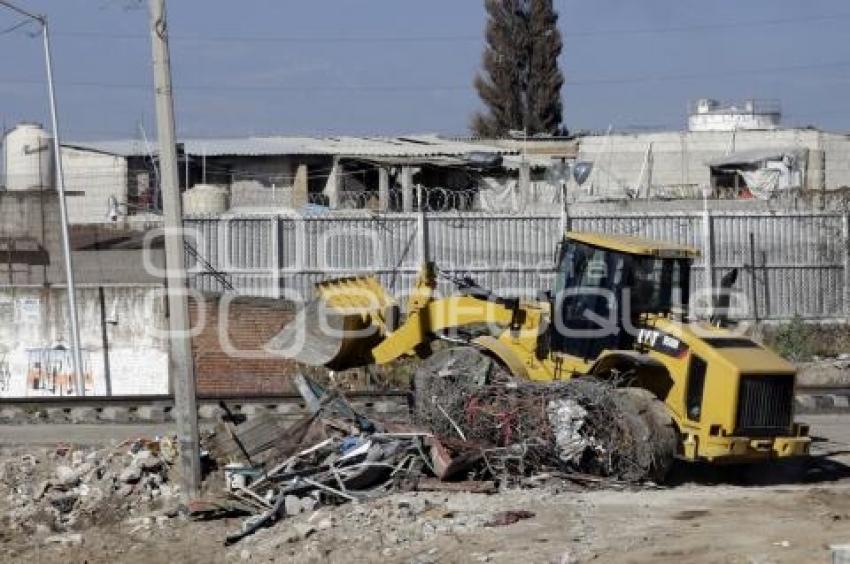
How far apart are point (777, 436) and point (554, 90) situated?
5223 centimetres

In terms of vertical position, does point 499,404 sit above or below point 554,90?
below

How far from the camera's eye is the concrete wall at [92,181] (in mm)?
42312

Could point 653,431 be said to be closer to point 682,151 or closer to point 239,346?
point 239,346

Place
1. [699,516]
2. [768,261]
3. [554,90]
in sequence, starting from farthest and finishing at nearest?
[554,90]
[768,261]
[699,516]

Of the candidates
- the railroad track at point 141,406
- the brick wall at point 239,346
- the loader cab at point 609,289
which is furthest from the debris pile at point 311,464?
the brick wall at point 239,346

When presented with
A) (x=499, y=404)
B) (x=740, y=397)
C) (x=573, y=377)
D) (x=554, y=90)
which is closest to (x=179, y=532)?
(x=499, y=404)

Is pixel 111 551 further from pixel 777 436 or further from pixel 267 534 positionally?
pixel 777 436

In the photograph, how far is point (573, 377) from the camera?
16109 millimetres

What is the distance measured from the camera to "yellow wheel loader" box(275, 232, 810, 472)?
14930 millimetres

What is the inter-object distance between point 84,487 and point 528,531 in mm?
5736

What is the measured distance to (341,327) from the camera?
17.3 m

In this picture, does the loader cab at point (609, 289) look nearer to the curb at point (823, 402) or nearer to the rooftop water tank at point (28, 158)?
the curb at point (823, 402)

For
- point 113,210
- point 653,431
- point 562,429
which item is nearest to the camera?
point 653,431

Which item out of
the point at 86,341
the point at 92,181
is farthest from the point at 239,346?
the point at 92,181
